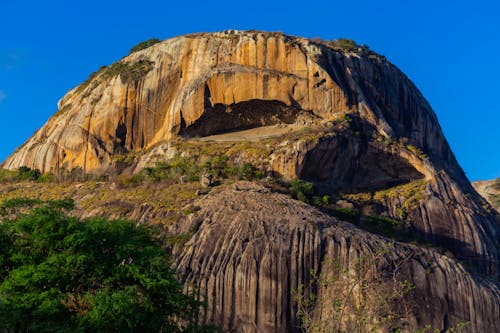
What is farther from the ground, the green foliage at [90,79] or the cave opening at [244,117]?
the green foliage at [90,79]

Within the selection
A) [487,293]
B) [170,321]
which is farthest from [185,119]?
[170,321]

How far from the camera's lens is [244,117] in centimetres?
5838

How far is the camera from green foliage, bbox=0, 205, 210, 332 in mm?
22844

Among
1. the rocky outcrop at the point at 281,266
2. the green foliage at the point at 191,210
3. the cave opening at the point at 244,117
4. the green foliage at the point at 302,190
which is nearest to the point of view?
the rocky outcrop at the point at 281,266

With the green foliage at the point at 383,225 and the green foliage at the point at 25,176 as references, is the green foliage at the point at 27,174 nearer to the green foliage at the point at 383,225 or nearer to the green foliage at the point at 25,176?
the green foliage at the point at 25,176

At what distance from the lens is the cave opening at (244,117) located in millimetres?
56906

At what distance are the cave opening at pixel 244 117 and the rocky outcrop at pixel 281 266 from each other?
1417cm

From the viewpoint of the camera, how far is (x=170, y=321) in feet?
87.4

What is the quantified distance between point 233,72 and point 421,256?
23278 mm

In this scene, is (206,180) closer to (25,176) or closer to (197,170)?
(197,170)

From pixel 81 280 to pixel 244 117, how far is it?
34.8 metres

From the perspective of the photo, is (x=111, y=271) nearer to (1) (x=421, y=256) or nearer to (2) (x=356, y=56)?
(1) (x=421, y=256)

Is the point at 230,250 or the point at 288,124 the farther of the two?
the point at 288,124

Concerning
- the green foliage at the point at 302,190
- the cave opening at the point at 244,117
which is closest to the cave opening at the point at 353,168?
the green foliage at the point at 302,190
